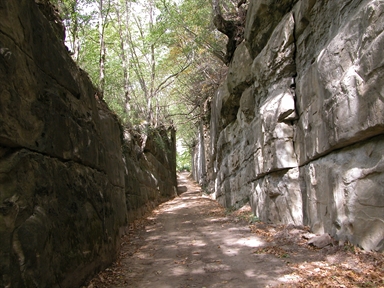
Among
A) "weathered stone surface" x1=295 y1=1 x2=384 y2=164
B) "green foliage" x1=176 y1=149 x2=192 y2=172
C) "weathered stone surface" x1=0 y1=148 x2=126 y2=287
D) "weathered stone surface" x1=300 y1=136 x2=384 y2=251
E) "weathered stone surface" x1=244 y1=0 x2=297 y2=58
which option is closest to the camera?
"weathered stone surface" x1=0 y1=148 x2=126 y2=287

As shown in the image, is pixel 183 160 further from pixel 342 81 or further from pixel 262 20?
pixel 342 81

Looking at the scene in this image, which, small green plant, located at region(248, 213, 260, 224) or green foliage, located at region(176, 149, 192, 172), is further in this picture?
green foliage, located at region(176, 149, 192, 172)

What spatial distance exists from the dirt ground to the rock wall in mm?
875

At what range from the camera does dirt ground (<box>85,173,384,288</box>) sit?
5113 mm

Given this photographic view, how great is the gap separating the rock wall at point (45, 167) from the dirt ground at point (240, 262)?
2.87ft

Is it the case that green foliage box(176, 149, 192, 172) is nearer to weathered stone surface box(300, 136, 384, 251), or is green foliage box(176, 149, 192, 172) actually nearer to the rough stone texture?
the rough stone texture

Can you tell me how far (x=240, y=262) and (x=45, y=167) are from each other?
456cm

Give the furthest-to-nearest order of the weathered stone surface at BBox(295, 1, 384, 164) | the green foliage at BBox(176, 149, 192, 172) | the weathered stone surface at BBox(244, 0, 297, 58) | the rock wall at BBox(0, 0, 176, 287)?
the green foliage at BBox(176, 149, 192, 172) < the weathered stone surface at BBox(244, 0, 297, 58) < the weathered stone surface at BBox(295, 1, 384, 164) < the rock wall at BBox(0, 0, 176, 287)

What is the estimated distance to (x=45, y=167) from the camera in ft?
15.2

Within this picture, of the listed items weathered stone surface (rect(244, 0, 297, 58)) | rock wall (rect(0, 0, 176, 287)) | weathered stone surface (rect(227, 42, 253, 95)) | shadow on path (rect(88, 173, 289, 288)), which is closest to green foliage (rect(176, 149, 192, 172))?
weathered stone surface (rect(227, 42, 253, 95))

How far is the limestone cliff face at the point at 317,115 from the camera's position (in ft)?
17.4

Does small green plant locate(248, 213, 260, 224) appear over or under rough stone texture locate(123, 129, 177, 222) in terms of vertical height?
under

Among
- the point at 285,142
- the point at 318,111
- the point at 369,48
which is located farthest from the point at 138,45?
the point at 369,48

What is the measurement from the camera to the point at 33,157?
14.2 feet
